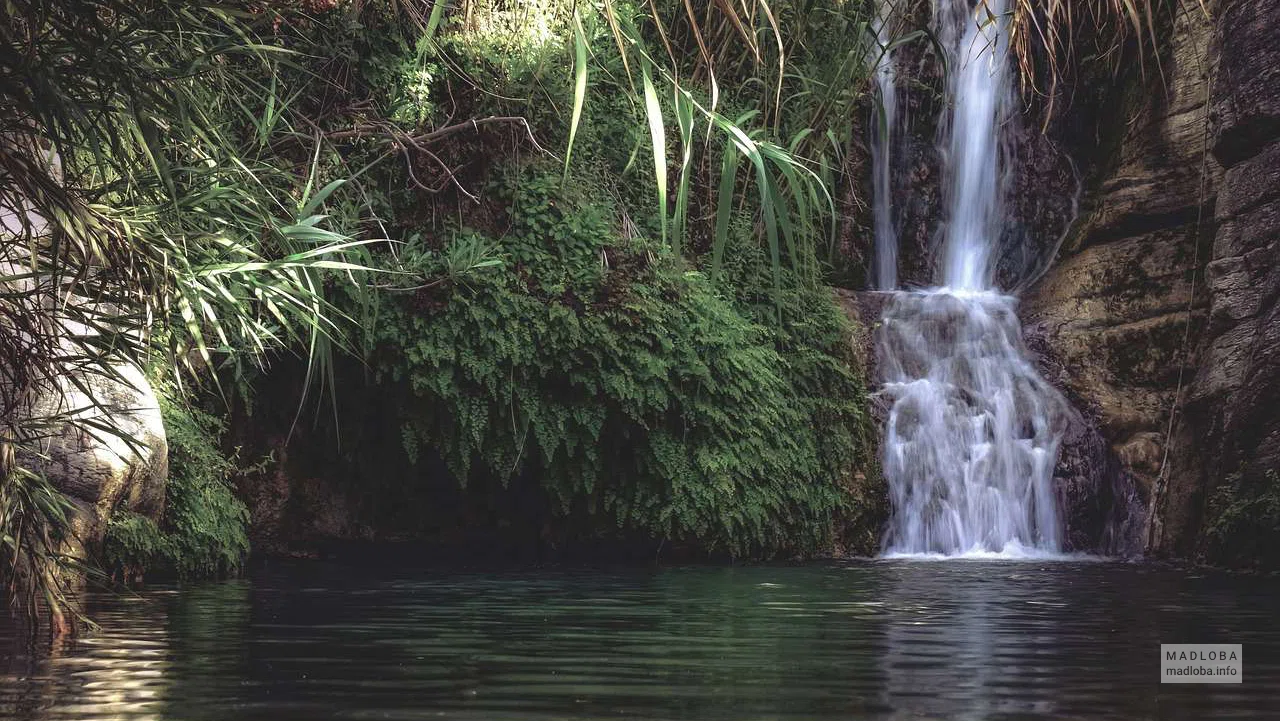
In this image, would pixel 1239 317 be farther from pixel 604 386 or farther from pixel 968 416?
pixel 604 386

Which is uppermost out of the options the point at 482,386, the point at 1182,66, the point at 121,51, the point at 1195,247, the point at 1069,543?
the point at 1182,66

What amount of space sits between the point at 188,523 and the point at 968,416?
724 centimetres

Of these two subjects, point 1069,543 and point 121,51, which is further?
point 1069,543

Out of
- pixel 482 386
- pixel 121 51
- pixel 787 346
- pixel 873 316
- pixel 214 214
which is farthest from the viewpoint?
pixel 873 316

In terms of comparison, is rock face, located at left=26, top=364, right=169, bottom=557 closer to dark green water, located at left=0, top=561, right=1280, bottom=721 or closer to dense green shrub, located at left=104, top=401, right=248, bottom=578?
dense green shrub, located at left=104, top=401, right=248, bottom=578

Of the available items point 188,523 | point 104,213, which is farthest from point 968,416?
point 104,213

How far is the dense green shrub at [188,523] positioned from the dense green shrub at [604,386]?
163cm

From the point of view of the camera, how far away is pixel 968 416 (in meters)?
12.3

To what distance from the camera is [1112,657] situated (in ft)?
14.2

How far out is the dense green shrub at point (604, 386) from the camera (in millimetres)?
10430

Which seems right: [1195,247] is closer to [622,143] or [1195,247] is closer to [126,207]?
[622,143]

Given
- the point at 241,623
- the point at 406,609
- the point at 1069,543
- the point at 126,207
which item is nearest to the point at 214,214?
the point at 126,207

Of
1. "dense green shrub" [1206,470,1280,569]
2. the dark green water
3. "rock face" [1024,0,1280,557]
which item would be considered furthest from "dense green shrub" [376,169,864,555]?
"dense green shrub" [1206,470,1280,569]

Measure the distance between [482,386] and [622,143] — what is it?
306 cm
